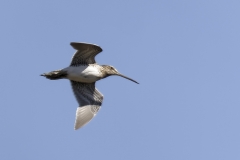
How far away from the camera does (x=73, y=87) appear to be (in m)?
22.4

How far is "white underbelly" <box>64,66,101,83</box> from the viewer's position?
2153 cm

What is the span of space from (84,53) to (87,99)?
193 centimetres

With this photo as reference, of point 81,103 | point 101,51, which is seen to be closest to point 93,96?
point 81,103

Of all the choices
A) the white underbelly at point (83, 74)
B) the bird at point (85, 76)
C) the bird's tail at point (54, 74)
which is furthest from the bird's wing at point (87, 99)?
the bird's tail at point (54, 74)

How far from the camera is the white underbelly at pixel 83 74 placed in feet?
70.6

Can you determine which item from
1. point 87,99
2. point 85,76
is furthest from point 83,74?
point 87,99

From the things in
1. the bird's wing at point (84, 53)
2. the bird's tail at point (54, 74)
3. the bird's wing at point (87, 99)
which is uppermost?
the bird's wing at point (84, 53)

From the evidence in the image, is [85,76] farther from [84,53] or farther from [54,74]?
[54,74]

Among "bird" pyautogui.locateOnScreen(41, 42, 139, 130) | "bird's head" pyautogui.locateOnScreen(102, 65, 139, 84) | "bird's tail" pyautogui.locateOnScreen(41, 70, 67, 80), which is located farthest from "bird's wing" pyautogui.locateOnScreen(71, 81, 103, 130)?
"bird's tail" pyautogui.locateOnScreen(41, 70, 67, 80)

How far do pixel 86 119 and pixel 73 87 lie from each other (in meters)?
1.34

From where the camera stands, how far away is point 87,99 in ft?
73.8

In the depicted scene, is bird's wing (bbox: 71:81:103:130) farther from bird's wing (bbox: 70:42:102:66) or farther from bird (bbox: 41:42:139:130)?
bird's wing (bbox: 70:42:102:66)

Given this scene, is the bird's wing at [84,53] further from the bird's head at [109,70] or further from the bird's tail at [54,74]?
the bird's head at [109,70]

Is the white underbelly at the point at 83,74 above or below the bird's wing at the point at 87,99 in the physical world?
above
